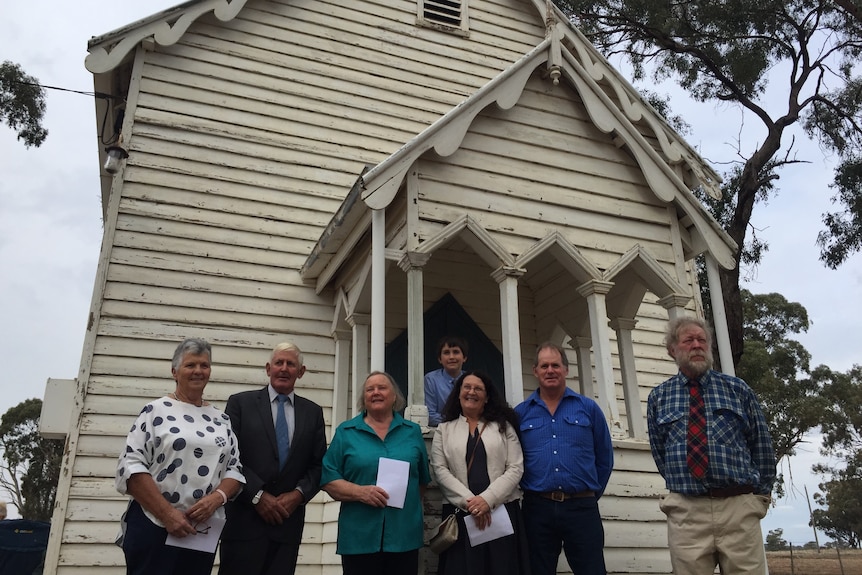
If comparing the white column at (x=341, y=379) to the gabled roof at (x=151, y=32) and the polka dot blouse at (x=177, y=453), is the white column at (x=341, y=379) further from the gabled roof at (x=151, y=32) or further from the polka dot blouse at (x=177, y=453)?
the gabled roof at (x=151, y=32)

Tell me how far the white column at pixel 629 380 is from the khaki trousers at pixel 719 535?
2238 mm

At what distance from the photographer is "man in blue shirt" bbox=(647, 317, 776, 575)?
12.1ft

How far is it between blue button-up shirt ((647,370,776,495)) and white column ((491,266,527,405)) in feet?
4.17

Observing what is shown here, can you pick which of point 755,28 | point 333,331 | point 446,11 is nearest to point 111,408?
point 333,331

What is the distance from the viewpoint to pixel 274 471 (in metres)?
3.86

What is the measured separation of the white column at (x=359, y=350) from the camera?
6.78 metres

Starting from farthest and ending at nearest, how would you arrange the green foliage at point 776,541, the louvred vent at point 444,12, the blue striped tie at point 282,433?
the green foliage at point 776,541 < the louvred vent at point 444,12 < the blue striped tie at point 282,433

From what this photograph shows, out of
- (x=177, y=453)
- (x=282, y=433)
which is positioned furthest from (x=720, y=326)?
(x=177, y=453)

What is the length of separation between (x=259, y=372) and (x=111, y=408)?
1.44 metres

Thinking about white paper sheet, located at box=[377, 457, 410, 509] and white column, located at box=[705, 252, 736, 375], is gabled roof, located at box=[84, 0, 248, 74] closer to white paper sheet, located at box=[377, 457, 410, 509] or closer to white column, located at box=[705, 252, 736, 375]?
white paper sheet, located at box=[377, 457, 410, 509]

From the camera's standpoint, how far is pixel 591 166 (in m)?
6.34

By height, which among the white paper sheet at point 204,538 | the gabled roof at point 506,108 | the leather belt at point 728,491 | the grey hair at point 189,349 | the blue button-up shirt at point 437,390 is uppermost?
the gabled roof at point 506,108

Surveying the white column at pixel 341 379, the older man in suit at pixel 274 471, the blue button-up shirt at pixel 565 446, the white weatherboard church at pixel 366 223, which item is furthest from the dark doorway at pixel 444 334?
the older man in suit at pixel 274 471

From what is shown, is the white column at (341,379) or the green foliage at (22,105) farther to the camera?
the green foliage at (22,105)
